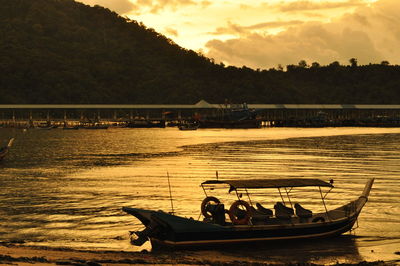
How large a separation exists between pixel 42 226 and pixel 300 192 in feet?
64.5

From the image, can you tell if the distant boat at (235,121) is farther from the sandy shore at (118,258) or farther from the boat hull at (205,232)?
the sandy shore at (118,258)

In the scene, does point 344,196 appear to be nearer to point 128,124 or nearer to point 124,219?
point 124,219

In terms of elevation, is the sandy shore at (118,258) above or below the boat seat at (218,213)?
below

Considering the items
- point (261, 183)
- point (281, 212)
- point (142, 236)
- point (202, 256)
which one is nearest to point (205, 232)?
point (202, 256)

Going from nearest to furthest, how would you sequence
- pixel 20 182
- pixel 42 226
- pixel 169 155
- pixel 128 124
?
pixel 42 226 → pixel 20 182 → pixel 169 155 → pixel 128 124

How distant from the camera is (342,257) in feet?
92.7

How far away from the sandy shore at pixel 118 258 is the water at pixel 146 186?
4.24 ft

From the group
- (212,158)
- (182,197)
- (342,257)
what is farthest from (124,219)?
(212,158)

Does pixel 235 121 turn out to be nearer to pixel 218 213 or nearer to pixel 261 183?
pixel 261 183

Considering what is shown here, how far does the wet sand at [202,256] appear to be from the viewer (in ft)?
81.1

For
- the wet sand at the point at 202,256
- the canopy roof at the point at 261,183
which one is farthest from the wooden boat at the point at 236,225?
the wet sand at the point at 202,256

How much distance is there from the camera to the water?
3212 cm

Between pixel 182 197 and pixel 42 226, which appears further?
pixel 182 197

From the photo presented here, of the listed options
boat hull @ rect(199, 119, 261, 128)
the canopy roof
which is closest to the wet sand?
the canopy roof
